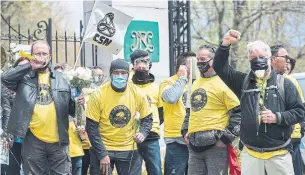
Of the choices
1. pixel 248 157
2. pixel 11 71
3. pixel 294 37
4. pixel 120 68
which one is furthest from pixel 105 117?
pixel 294 37

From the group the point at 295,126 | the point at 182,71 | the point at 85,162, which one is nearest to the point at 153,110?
the point at 182,71

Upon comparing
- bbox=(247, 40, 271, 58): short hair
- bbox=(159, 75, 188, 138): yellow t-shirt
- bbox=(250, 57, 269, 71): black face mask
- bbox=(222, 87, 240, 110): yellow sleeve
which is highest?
bbox=(247, 40, 271, 58): short hair

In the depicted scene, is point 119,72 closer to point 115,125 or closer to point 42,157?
point 115,125

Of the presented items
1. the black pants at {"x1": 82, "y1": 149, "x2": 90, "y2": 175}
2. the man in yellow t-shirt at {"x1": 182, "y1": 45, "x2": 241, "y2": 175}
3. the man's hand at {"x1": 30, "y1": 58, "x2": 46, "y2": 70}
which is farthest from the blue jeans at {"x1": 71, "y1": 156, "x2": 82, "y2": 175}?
the man in yellow t-shirt at {"x1": 182, "y1": 45, "x2": 241, "y2": 175}

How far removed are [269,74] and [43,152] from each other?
2.75 metres

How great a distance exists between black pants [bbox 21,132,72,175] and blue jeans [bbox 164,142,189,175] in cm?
186

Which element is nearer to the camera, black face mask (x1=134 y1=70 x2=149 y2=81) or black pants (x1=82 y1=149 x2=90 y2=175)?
black face mask (x1=134 y1=70 x2=149 y2=81)

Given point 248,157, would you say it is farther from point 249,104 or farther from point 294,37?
point 294,37

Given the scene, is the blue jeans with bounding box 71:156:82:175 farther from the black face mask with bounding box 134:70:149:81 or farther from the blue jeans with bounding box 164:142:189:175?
the black face mask with bounding box 134:70:149:81

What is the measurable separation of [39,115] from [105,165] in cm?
101

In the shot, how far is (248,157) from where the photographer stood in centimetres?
697

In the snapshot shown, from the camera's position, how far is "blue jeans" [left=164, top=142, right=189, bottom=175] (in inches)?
363

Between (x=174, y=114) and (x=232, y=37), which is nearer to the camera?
(x=232, y=37)

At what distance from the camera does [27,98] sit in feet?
25.2
